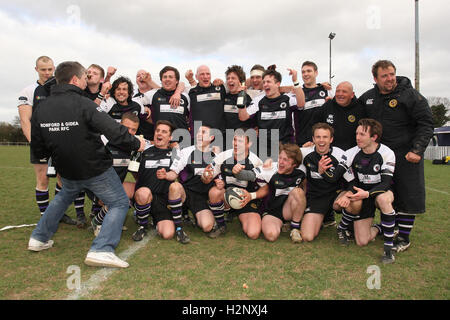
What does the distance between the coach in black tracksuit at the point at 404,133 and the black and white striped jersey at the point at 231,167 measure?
69.8 inches

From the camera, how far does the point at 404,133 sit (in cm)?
413

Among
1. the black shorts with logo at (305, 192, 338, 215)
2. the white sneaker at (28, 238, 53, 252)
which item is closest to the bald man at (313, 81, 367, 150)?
the black shorts with logo at (305, 192, 338, 215)

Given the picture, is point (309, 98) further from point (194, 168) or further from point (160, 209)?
point (160, 209)

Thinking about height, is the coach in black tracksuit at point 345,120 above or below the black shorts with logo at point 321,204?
above

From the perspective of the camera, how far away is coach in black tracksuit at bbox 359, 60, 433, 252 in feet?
13.0

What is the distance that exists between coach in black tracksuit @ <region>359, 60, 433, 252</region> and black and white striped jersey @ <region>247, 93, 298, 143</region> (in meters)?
1.23

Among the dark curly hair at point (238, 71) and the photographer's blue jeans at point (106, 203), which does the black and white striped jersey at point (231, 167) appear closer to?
the dark curly hair at point (238, 71)

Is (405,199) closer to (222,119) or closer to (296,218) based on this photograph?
(296,218)

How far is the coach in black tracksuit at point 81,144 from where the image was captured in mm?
3273

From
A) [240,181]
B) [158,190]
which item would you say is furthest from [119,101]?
[240,181]

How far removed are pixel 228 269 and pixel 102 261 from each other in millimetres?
1258

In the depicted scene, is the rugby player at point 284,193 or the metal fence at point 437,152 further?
the metal fence at point 437,152

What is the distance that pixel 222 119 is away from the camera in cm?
540

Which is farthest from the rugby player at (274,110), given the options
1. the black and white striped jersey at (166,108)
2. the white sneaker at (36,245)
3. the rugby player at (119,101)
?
the white sneaker at (36,245)
